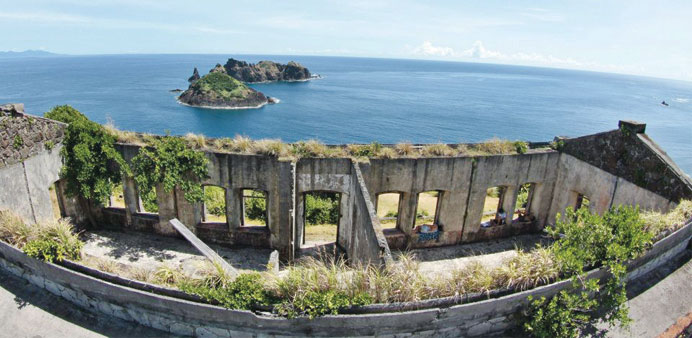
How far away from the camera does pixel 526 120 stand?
8088 cm

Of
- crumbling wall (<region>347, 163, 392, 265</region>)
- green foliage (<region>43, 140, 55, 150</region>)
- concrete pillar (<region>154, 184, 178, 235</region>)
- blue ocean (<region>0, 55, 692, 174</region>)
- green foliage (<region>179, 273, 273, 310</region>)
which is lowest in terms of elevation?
blue ocean (<region>0, 55, 692, 174</region>)

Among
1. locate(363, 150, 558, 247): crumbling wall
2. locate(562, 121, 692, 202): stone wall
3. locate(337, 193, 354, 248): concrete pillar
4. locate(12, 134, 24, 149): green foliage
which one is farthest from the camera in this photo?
locate(363, 150, 558, 247): crumbling wall

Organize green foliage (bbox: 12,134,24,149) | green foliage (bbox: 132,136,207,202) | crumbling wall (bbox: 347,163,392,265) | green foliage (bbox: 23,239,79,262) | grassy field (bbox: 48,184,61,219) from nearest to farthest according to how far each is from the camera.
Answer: green foliage (bbox: 23,239,79,262)
crumbling wall (bbox: 347,163,392,265)
green foliage (bbox: 12,134,24,149)
green foliage (bbox: 132,136,207,202)
grassy field (bbox: 48,184,61,219)

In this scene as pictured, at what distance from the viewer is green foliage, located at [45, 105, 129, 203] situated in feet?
47.6

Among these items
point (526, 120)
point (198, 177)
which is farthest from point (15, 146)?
point (526, 120)

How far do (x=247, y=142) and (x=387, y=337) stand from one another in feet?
32.4

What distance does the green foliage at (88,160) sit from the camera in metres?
14.5

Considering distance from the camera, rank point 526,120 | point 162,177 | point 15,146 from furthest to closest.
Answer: point 526,120
point 162,177
point 15,146

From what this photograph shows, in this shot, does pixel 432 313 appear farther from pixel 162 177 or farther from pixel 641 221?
pixel 162 177

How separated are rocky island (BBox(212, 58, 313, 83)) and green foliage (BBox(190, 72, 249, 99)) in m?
29.2

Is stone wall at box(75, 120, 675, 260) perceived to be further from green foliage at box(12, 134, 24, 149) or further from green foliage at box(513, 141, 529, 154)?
green foliage at box(12, 134, 24, 149)

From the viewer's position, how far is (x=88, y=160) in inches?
572

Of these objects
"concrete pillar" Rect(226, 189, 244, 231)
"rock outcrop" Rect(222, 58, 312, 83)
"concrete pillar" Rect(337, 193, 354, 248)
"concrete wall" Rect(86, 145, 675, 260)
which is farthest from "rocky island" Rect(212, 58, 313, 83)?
"concrete pillar" Rect(337, 193, 354, 248)

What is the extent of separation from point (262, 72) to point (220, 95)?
50.1 meters
